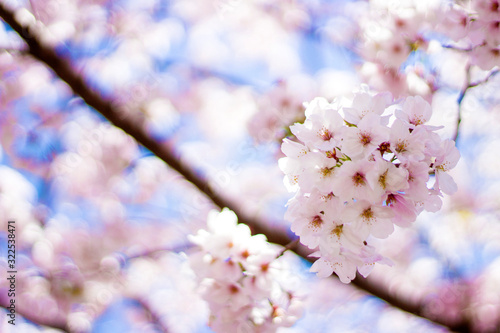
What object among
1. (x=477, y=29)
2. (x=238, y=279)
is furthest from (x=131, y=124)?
(x=477, y=29)

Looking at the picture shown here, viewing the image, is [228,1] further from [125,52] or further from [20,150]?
[20,150]

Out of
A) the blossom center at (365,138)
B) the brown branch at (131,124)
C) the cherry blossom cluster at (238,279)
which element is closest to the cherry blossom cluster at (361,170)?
the blossom center at (365,138)

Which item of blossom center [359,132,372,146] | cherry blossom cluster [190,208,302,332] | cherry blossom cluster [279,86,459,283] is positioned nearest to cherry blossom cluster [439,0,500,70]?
cherry blossom cluster [279,86,459,283]

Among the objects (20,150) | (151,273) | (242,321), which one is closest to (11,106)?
(20,150)

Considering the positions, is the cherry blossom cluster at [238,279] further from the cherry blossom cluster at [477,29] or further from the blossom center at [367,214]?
the cherry blossom cluster at [477,29]

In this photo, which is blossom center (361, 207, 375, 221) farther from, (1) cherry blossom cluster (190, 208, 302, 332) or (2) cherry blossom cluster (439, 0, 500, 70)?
(2) cherry blossom cluster (439, 0, 500, 70)

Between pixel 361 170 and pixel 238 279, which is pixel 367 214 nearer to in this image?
pixel 361 170
